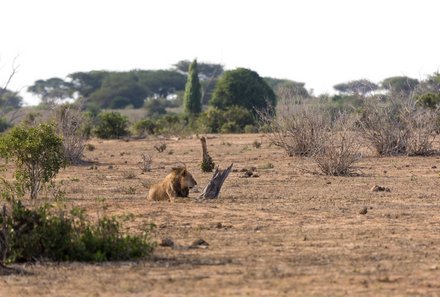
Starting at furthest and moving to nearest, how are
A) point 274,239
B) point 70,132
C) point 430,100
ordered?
point 430,100
point 70,132
point 274,239

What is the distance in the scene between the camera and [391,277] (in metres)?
9.20

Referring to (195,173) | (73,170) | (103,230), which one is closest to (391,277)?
(103,230)

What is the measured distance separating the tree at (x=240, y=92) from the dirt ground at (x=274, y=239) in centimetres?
3142

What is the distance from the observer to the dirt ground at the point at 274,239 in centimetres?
887

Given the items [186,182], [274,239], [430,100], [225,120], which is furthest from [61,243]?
[225,120]

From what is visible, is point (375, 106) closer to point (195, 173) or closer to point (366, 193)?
point (195, 173)

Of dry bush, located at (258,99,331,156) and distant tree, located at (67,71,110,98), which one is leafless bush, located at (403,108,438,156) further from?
distant tree, located at (67,71,110,98)

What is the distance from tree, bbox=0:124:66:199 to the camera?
16234 millimetres

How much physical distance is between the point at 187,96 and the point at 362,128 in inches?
1248

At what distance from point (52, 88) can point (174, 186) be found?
70588 millimetres

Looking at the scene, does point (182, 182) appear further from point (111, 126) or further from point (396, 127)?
point (111, 126)

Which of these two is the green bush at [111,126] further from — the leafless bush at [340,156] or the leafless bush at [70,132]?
the leafless bush at [340,156]

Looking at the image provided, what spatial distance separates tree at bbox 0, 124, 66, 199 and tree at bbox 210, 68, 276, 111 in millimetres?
37502

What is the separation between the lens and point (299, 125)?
26.6 m
